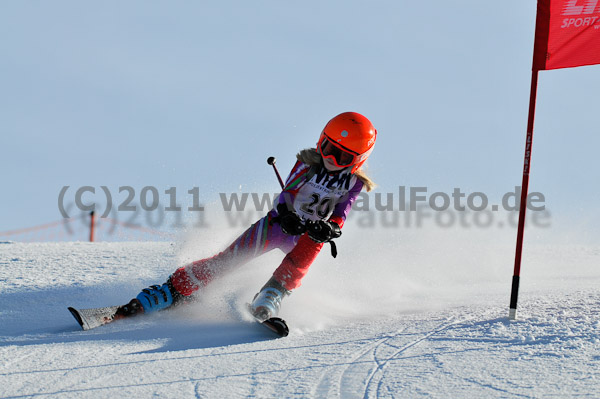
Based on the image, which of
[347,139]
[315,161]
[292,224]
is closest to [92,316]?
[292,224]

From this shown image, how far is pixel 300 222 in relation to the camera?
3.85 m

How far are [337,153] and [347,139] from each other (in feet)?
0.48

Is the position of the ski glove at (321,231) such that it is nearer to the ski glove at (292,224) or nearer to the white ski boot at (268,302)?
the ski glove at (292,224)

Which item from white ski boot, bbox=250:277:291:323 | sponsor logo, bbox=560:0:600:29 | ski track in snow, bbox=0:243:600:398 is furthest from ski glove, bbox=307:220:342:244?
sponsor logo, bbox=560:0:600:29

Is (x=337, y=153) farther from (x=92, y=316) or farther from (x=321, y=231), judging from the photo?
(x=92, y=316)

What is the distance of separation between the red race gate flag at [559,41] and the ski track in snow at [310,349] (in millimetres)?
717

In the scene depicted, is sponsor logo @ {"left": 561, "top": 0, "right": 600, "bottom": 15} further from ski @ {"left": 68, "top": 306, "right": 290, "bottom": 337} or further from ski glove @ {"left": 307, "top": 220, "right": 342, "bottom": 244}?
ski @ {"left": 68, "top": 306, "right": 290, "bottom": 337}

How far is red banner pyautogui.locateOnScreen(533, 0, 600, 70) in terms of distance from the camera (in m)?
3.75

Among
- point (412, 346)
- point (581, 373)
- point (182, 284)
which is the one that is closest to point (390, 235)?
point (182, 284)

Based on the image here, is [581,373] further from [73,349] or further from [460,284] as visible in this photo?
[460,284]

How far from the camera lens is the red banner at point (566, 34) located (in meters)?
3.75


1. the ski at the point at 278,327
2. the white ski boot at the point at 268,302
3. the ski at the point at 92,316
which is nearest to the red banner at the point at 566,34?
the white ski boot at the point at 268,302

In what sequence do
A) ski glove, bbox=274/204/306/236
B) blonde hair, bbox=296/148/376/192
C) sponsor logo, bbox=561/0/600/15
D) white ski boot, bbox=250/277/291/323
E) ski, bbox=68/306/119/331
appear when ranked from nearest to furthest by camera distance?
ski, bbox=68/306/119/331
white ski boot, bbox=250/277/291/323
sponsor logo, bbox=561/0/600/15
ski glove, bbox=274/204/306/236
blonde hair, bbox=296/148/376/192

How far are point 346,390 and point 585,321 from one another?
5.80 feet
